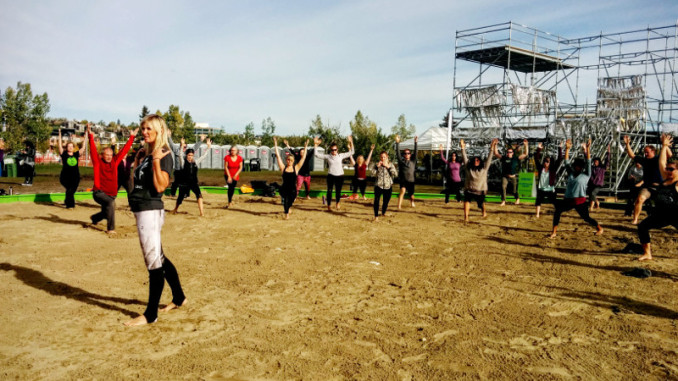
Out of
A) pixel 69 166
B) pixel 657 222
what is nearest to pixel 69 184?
pixel 69 166

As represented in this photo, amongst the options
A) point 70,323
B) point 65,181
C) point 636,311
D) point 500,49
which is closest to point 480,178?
point 636,311

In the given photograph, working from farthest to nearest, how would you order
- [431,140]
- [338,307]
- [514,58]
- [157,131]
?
[431,140] < [514,58] < [338,307] < [157,131]

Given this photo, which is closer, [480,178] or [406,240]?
[406,240]

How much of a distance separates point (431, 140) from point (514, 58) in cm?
709

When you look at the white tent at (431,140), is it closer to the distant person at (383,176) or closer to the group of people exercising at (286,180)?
the group of people exercising at (286,180)

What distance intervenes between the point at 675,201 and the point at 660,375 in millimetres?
4828

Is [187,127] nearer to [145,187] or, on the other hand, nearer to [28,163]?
[28,163]

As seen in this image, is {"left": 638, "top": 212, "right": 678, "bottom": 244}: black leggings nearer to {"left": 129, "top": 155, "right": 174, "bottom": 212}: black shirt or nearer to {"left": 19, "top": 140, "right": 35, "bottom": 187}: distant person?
{"left": 129, "top": 155, "right": 174, "bottom": 212}: black shirt

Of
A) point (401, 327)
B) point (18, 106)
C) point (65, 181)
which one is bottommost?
point (401, 327)

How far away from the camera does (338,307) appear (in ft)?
19.0

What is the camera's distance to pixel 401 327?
5.15m

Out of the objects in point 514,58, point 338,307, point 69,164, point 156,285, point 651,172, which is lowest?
point 338,307

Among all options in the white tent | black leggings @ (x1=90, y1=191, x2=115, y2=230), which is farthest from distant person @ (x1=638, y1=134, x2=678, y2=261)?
the white tent

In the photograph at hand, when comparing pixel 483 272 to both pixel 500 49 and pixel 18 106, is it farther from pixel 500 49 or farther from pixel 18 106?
pixel 18 106
